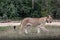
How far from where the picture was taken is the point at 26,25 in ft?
46.8

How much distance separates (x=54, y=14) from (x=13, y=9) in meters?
4.12

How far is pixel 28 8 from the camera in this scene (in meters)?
25.7

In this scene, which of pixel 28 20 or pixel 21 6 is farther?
pixel 21 6

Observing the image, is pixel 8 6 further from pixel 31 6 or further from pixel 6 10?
pixel 31 6

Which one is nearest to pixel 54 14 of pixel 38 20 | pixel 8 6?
pixel 8 6

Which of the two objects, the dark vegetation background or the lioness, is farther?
the dark vegetation background

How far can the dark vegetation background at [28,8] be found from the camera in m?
25.0

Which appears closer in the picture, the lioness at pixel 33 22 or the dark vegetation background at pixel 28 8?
the lioness at pixel 33 22

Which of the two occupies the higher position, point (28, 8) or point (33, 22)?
point (33, 22)

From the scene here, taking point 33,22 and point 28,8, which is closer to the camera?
point 33,22

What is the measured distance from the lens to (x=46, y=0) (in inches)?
1010

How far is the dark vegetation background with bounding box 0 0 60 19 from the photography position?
82.0ft

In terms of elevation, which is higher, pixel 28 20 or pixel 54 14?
pixel 28 20

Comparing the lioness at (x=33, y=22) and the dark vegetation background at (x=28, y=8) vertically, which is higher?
the lioness at (x=33, y=22)
